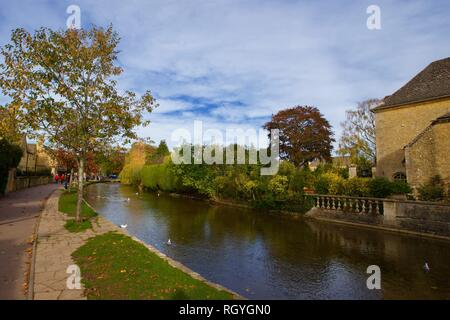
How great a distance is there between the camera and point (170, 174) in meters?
34.7

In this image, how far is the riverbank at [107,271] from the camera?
18.0 ft

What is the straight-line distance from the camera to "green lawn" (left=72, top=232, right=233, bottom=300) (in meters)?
5.48

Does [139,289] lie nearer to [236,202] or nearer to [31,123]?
[31,123]

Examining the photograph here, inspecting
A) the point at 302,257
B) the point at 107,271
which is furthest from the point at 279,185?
the point at 107,271

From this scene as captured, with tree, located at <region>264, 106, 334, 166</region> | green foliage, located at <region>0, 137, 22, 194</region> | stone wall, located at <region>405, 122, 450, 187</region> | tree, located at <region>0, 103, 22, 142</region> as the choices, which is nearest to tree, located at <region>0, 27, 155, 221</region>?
tree, located at <region>0, 103, 22, 142</region>

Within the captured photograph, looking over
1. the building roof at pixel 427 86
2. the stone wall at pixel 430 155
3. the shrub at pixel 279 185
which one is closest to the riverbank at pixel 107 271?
the shrub at pixel 279 185

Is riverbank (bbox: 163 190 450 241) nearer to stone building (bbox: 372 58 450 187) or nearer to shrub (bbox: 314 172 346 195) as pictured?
shrub (bbox: 314 172 346 195)

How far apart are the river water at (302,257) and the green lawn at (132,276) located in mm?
1488

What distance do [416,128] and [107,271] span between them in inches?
1004

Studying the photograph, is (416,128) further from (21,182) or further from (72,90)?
(21,182)

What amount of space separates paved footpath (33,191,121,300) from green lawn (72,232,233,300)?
0.31 m

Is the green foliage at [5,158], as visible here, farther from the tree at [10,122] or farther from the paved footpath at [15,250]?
the tree at [10,122]

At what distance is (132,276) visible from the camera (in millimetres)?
6375
